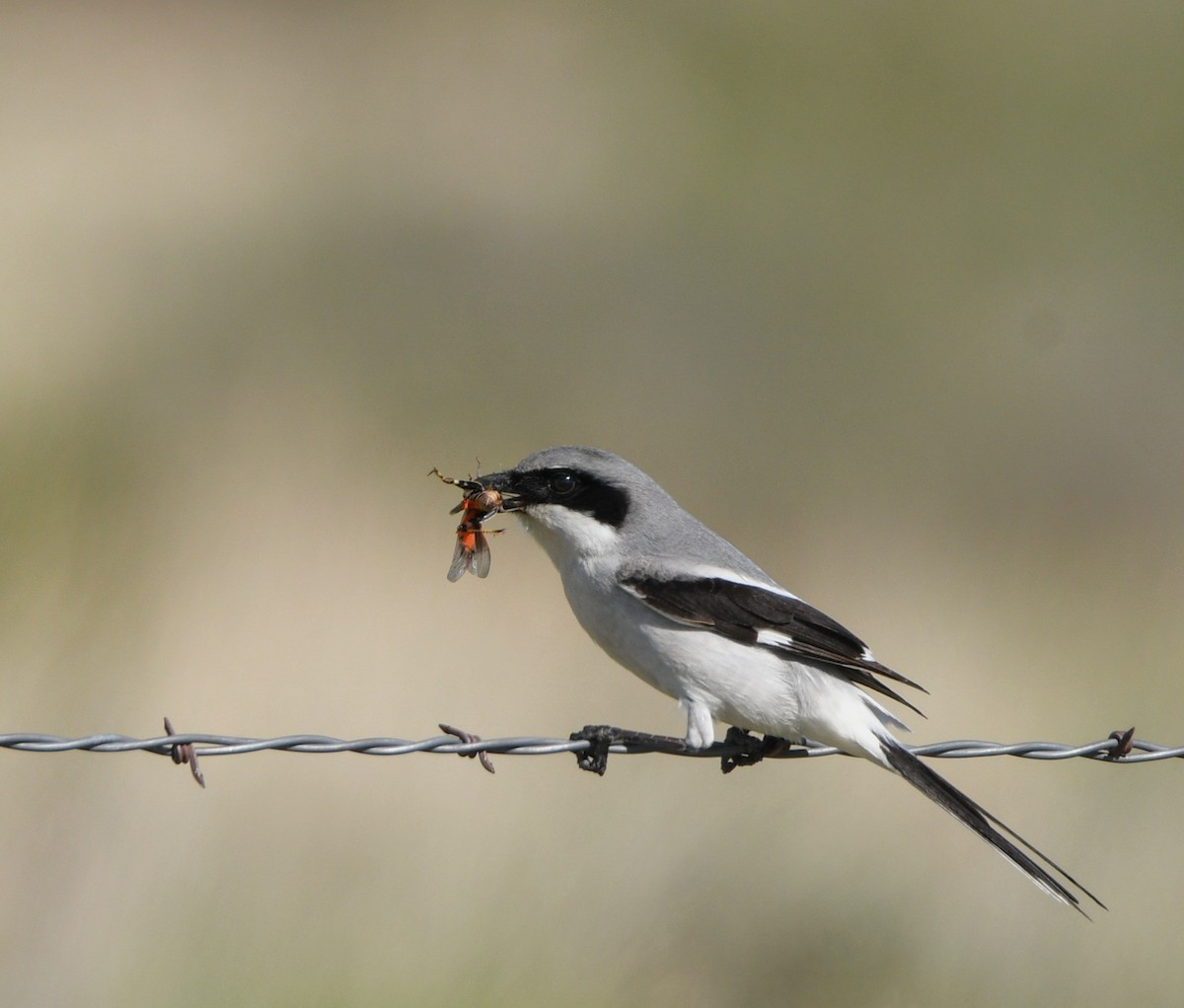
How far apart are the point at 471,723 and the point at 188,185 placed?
28.3 feet

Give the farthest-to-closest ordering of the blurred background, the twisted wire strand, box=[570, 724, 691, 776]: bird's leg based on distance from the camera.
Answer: the blurred background
box=[570, 724, 691, 776]: bird's leg
the twisted wire strand

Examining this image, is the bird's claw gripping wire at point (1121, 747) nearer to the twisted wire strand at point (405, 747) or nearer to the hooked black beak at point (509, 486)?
the twisted wire strand at point (405, 747)

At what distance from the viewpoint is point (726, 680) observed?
378cm

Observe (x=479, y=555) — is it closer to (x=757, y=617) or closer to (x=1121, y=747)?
(x=757, y=617)

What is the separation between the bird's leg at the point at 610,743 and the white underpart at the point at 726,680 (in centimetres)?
13

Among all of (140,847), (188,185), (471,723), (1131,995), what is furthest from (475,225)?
(1131,995)

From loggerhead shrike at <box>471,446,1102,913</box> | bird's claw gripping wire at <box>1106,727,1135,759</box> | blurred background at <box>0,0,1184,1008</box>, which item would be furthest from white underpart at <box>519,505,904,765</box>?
blurred background at <box>0,0,1184,1008</box>

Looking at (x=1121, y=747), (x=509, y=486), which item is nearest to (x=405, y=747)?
(x=509, y=486)

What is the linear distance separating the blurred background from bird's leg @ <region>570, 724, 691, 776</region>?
1555 mm

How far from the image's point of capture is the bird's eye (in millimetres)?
4172

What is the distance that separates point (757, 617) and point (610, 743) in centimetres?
56

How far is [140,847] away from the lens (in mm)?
6125

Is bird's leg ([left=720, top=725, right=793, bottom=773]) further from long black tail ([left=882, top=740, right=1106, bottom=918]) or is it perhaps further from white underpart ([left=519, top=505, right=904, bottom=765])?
long black tail ([left=882, top=740, right=1106, bottom=918])

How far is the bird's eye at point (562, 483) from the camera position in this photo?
4.17m
